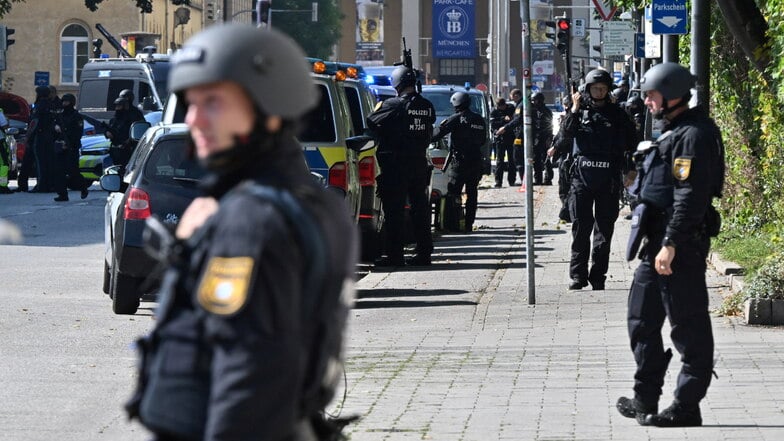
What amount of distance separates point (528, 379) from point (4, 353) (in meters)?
3.47

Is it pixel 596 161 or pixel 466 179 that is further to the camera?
pixel 466 179

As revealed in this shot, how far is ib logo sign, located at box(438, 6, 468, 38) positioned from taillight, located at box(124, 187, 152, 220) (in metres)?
80.5

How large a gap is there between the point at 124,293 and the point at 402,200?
462 cm

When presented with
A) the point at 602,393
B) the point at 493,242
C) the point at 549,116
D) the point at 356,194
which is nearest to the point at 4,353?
the point at 602,393

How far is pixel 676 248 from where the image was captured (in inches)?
298

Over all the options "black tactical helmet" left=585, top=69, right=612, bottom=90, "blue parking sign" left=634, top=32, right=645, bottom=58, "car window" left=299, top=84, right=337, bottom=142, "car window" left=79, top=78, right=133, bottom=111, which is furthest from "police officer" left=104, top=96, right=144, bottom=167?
"black tactical helmet" left=585, top=69, right=612, bottom=90

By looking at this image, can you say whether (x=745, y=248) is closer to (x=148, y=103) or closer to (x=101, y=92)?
(x=148, y=103)

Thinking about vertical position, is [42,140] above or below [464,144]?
above

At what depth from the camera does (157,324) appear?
10.8 ft

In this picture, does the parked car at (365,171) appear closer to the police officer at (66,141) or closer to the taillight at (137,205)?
the taillight at (137,205)

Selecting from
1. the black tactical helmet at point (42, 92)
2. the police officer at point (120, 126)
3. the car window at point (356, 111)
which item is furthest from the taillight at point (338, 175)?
the black tactical helmet at point (42, 92)

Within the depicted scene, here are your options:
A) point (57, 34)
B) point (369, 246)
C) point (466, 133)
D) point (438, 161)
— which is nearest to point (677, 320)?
point (369, 246)

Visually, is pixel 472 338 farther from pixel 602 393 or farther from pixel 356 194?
pixel 356 194

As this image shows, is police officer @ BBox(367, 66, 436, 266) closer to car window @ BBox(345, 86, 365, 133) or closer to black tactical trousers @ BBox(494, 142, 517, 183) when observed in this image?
car window @ BBox(345, 86, 365, 133)
